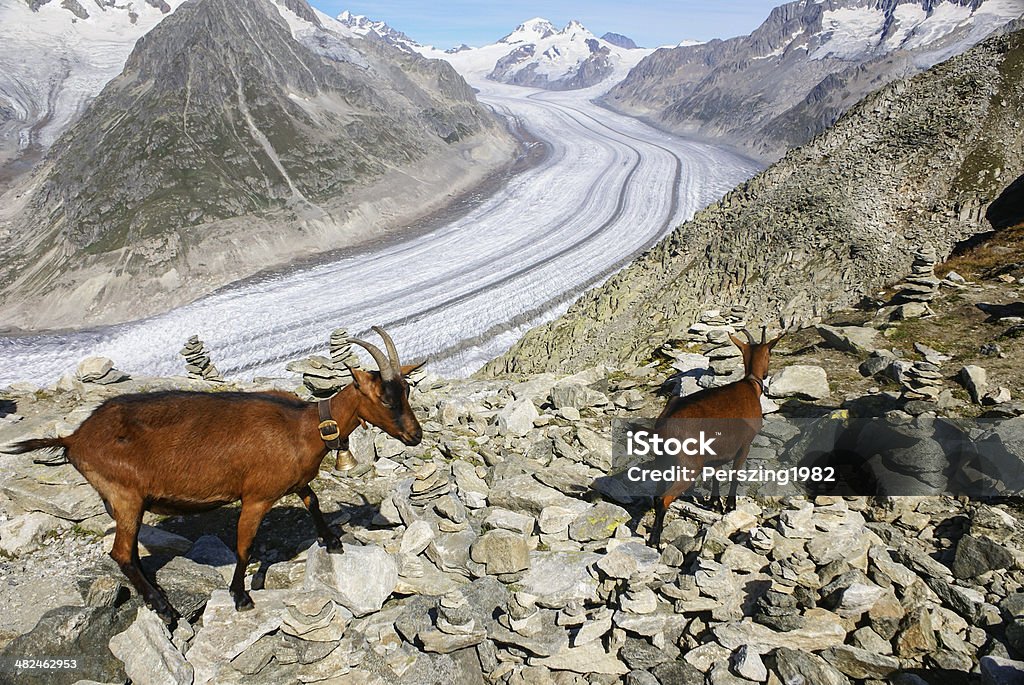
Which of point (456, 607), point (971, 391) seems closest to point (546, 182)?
point (971, 391)

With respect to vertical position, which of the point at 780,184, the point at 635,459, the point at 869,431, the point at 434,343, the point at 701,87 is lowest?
the point at 434,343

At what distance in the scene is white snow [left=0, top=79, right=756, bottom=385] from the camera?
36062mm

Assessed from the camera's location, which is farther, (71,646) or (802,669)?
(71,646)

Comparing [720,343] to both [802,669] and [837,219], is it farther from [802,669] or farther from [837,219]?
[802,669]

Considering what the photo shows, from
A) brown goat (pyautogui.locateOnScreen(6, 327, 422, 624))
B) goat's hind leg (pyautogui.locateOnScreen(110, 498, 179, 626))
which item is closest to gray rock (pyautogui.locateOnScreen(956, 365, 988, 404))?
brown goat (pyautogui.locateOnScreen(6, 327, 422, 624))

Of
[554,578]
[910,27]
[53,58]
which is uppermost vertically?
[910,27]

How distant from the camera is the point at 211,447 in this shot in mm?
7242

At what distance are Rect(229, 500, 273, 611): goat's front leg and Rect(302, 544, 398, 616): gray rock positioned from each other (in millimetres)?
770

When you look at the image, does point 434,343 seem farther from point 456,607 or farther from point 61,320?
point 456,607

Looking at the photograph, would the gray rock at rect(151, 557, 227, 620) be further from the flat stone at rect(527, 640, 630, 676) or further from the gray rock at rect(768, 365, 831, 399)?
the gray rock at rect(768, 365, 831, 399)

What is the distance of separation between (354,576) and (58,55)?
521 ft

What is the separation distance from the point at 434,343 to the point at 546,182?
44.9 m

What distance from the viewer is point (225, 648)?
6605 mm

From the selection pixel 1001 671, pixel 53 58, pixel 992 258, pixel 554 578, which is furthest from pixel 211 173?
pixel 53 58
